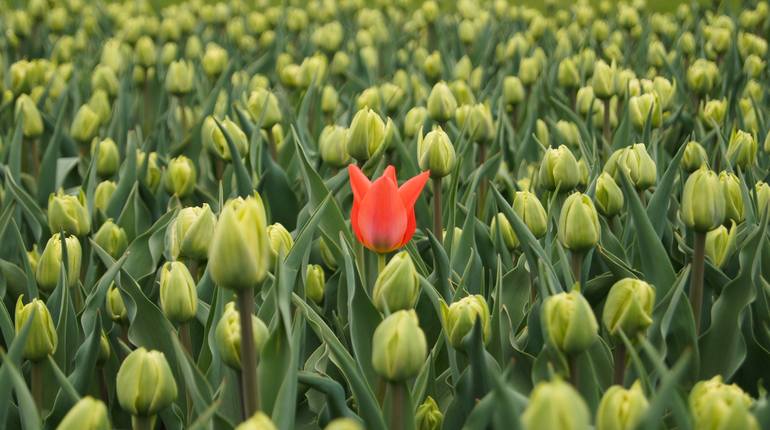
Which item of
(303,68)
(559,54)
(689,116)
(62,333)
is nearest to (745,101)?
(689,116)

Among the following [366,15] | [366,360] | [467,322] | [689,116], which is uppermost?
[467,322]

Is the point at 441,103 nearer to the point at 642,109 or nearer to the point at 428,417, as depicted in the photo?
the point at 642,109

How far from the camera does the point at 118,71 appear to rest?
13.2 feet

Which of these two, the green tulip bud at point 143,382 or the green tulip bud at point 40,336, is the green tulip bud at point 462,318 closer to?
Result: the green tulip bud at point 143,382

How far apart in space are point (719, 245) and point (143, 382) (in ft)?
3.76

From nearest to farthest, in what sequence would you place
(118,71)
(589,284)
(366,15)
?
(589,284) → (118,71) → (366,15)

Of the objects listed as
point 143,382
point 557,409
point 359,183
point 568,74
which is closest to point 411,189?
point 359,183

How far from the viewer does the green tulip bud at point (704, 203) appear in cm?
153

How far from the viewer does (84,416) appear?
1.12 m

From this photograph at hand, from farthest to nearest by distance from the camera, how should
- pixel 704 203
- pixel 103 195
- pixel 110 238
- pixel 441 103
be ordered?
1. pixel 441 103
2. pixel 103 195
3. pixel 110 238
4. pixel 704 203

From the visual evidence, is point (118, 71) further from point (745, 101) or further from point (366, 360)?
point (366, 360)

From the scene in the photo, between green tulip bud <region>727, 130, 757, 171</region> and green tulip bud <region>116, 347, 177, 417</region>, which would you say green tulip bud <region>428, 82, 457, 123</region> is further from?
green tulip bud <region>116, 347, 177, 417</region>

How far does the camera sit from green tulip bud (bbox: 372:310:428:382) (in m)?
1.18

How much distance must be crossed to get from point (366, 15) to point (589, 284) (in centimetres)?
389
